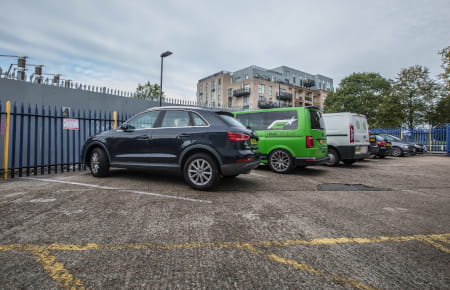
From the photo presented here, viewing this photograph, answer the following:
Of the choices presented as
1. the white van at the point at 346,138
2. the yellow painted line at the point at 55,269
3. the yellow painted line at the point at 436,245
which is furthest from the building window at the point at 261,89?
the yellow painted line at the point at 55,269

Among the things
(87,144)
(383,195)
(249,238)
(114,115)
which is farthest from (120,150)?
(383,195)

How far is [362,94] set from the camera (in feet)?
145

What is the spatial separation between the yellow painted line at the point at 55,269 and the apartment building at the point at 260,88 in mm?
47793

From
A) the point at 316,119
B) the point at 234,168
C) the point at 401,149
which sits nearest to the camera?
the point at 234,168

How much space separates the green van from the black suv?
7.09ft

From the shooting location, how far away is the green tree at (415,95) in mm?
29825

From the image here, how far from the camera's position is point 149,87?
40719mm

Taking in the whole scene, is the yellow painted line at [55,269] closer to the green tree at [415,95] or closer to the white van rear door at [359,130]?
the white van rear door at [359,130]

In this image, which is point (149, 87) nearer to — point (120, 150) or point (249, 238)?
point (120, 150)

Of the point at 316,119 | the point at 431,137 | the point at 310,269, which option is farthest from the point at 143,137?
the point at 431,137

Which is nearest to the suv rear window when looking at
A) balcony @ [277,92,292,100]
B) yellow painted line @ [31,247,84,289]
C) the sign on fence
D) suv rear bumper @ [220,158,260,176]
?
suv rear bumper @ [220,158,260,176]

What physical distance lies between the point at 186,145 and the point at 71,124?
4.65m

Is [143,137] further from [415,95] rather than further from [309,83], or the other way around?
[309,83]

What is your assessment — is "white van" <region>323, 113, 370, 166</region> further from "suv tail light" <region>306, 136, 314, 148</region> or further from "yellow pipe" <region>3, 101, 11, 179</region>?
"yellow pipe" <region>3, 101, 11, 179</region>
